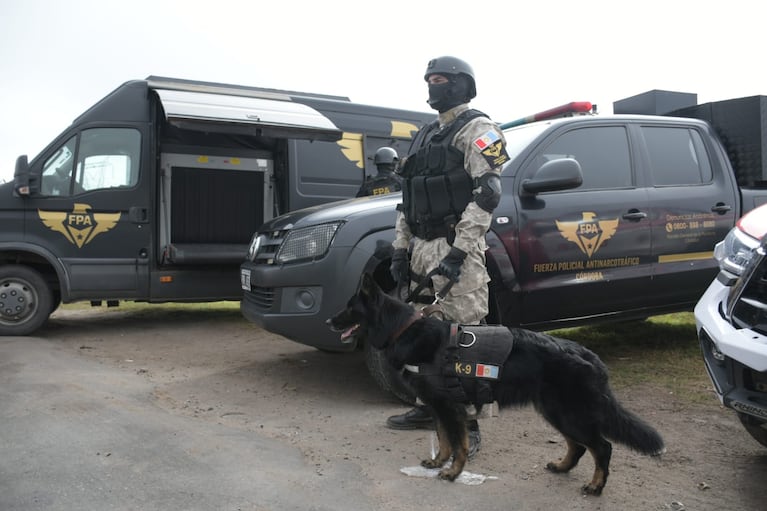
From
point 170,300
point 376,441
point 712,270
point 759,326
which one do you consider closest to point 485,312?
point 376,441

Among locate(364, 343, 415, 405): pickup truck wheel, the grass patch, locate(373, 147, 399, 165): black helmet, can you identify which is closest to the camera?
locate(364, 343, 415, 405): pickup truck wheel

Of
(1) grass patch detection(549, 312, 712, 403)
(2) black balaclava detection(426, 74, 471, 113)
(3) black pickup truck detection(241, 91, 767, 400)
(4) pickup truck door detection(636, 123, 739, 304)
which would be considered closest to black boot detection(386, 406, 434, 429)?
(3) black pickup truck detection(241, 91, 767, 400)

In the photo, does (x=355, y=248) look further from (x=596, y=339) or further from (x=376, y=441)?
(x=596, y=339)

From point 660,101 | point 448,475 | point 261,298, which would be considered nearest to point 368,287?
point 448,475

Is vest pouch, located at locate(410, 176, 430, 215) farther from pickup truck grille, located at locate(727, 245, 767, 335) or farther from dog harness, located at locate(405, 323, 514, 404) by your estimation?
pickup truck grille, located at locate(727, 245, 767, 335)

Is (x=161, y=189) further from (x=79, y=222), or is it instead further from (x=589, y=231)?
(x=589, y=231)

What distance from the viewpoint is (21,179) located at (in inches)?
251

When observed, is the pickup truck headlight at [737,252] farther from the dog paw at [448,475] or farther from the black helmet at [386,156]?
the black helmet at [386,156]

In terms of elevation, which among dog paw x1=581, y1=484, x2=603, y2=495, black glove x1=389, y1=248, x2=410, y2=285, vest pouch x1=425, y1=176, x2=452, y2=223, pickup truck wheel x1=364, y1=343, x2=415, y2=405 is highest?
vest pouch x1=425, y1=176, x2=452, y2=223

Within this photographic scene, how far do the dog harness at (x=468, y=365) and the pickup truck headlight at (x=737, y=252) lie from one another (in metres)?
1.14

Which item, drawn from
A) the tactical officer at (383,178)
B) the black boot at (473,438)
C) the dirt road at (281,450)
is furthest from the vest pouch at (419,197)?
the tactical officer at (383,178)

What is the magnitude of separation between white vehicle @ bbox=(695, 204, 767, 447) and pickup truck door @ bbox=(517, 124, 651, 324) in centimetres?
138

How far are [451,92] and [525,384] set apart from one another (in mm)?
1672

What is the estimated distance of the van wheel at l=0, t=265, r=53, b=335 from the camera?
249 inches
